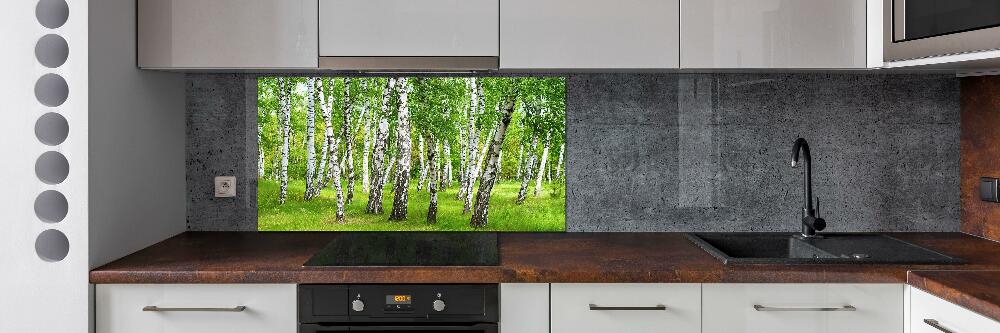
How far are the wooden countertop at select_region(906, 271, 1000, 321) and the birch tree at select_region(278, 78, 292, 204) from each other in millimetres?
1993

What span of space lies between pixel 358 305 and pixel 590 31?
3.43 feet

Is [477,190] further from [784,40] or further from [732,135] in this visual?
[784,40]

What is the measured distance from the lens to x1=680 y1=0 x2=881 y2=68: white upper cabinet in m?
2.22

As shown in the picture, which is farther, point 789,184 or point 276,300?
point 789,184

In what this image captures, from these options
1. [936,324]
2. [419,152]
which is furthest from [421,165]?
[936,324]

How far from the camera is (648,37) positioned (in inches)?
87.3

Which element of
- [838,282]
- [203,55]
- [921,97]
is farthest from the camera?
[921,97]

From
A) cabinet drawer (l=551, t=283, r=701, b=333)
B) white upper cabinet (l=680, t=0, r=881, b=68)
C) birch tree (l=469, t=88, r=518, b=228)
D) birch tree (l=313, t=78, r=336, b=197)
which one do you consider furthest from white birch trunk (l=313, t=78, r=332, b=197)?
white upper cabinet (l=680, t=0, r=881, b=68)

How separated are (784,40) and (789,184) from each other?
61 cm

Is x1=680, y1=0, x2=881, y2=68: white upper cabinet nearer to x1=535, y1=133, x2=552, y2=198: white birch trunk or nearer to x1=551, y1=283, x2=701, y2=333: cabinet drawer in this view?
x1=535, y1=133, x2=552, y2=198: white birch trunk

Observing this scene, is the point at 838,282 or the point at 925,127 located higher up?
the point at 925,127

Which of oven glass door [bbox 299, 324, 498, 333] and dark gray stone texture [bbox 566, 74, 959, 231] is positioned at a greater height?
dark gray stone texture [bbox 566, 74, 959, 231]

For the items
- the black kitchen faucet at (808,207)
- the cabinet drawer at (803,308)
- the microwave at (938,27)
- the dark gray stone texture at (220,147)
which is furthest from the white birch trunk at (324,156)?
the microwave at (938,27)
